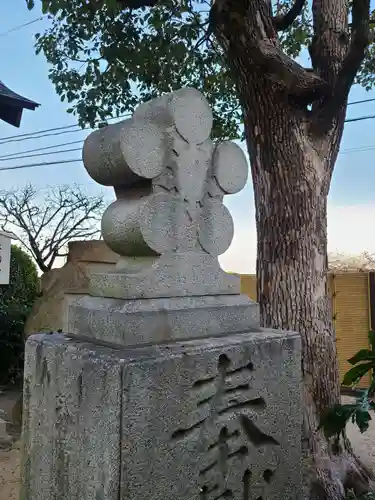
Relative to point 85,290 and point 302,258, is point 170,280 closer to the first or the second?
point 302,258

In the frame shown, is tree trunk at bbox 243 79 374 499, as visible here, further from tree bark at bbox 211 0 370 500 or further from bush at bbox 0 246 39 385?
bush at bbox 0 246 39 385

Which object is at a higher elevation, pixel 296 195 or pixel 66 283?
pixel 296 195

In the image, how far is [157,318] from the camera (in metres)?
1.92

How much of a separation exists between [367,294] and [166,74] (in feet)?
14.8

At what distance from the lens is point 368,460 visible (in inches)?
194

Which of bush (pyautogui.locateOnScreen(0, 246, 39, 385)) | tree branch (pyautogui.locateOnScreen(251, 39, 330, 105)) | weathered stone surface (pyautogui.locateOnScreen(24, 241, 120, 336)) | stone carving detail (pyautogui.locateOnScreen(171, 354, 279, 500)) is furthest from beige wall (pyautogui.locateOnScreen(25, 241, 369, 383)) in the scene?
stone carving detail (pyautogui.locateOnScreen(171, 354, 279, 500))

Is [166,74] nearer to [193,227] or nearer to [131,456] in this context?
[193,227]

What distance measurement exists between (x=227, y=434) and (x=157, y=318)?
1.91ft

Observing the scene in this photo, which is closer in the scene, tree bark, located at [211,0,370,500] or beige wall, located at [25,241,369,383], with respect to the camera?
tree bark, located at [211,0,370,500]

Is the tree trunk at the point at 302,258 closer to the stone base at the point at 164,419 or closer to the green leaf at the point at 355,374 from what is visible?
the green leaf at the point at 355,374

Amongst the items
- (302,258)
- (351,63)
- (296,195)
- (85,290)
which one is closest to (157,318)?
(302,258)

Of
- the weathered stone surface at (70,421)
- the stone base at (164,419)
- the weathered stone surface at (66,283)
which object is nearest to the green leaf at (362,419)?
the stone base at (164,419)

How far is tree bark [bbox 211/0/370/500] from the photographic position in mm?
3723

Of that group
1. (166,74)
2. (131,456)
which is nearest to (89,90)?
(166,74)
